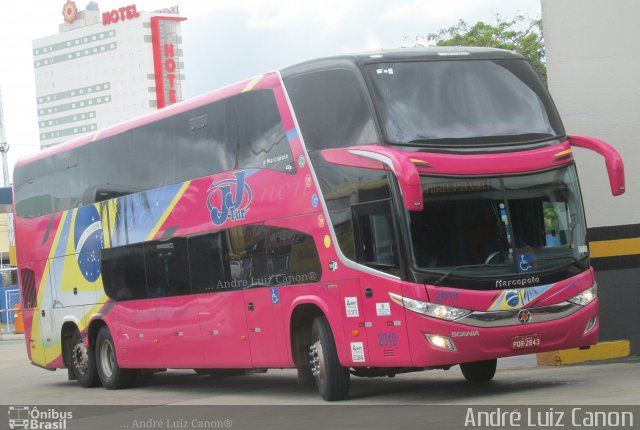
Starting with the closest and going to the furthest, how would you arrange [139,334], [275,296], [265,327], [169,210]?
[275,296]
[265,327]
[169,210]
[139,334]

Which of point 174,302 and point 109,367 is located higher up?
point 174,302

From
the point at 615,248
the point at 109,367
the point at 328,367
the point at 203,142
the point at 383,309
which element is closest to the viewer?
the point at 383,309

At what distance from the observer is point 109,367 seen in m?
20.7

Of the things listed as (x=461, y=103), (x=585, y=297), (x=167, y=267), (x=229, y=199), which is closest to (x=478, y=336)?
(x=585, y=297)

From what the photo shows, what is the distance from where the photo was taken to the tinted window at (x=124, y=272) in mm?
19062

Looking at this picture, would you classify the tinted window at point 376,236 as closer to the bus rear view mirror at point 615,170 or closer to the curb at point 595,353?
the bus rear view mirror at point 615,170

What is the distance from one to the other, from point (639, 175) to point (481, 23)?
113 ft

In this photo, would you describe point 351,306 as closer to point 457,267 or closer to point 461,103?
point 457,267

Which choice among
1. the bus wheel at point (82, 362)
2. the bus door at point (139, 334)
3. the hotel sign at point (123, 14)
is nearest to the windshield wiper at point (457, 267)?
the bus door at point (139, 334)

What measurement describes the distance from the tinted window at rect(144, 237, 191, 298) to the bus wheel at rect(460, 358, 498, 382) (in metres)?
4.43

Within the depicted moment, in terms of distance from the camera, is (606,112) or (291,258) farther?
(606,112)

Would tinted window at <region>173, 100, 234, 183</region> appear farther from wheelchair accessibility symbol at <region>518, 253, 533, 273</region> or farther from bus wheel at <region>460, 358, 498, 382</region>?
wheelchair accessibility symbol at <region>518, 253, 533, 273</region>

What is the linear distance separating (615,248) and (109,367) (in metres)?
8.99

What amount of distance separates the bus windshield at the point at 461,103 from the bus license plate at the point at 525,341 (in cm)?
218
